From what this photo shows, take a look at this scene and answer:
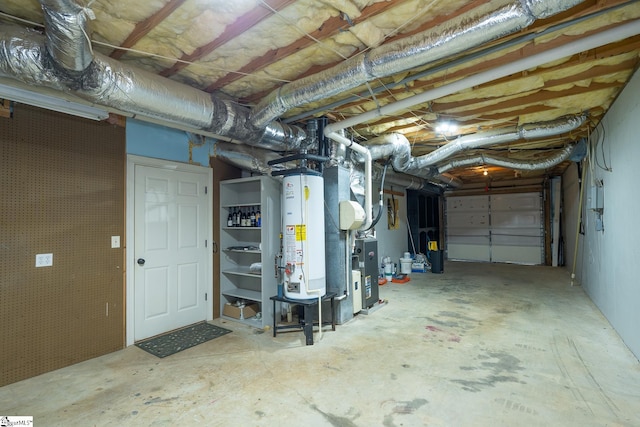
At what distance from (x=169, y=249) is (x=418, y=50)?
3291mm

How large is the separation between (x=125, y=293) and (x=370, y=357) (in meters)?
2.59

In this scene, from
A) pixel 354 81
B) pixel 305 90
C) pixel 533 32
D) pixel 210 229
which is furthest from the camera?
pixel 210 229

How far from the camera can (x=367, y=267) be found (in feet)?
14.7

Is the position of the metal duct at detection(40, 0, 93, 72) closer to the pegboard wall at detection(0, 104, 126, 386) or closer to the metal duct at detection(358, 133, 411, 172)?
the pegboard wall at detection(0, 104, 126, 386)

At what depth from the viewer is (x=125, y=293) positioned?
10.7 feet

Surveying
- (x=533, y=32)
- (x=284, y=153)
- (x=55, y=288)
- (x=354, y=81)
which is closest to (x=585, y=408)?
(x=533, y=32)

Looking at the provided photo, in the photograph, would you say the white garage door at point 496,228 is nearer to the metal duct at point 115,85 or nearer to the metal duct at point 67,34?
the metal duct at point 115,85

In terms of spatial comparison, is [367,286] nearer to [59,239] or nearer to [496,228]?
[59,239]

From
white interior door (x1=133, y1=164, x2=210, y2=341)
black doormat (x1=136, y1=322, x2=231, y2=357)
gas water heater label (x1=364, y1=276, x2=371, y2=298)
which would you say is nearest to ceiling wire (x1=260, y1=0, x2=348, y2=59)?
white interior door (x1=133, y1=164, x2=210, y2=341)

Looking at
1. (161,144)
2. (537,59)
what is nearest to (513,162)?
(537,59)

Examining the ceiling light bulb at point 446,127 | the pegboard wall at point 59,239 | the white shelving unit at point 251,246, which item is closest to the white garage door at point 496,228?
the ceiling light bulb at point 446,127

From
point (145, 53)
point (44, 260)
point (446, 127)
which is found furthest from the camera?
point (446, 127)

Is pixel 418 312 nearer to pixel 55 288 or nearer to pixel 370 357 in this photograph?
pixel 370 357

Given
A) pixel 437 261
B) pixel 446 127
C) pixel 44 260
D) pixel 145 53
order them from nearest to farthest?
1. pixel 145 53
2. pixel 44 260
3. pixel 446 127
4. pixel 437 261
